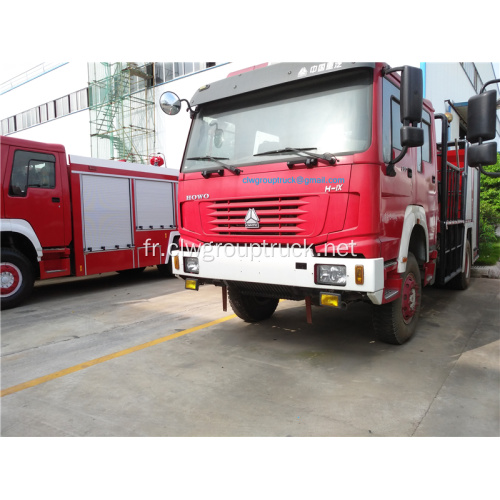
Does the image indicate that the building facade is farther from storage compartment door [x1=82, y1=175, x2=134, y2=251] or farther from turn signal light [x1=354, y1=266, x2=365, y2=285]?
turn signal light [x1=354, y1=266, x2=365, y2=285]

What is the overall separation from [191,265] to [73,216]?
4320 mm

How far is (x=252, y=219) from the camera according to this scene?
3.80 meters

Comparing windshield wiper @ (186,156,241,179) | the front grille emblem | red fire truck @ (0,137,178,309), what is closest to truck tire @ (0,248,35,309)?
red fire truck @ (0,137,178,309)

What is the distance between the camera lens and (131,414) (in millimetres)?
2945

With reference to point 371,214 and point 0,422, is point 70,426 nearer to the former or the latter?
point 0,422

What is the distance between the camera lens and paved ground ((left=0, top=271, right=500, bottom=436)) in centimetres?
279

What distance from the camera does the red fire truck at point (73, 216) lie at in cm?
664

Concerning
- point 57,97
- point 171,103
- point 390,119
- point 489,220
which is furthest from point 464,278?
point 57,97

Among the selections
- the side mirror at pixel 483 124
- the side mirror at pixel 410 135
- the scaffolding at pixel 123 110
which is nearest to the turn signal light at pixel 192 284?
the side mirror at pixel 410 135

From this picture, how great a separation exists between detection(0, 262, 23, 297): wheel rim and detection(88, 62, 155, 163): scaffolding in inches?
517

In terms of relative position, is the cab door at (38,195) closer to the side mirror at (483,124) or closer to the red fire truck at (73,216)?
the red fire truck at (73,216)

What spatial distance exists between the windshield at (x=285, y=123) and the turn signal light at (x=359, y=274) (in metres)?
0.99

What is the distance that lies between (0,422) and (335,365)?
109 inches

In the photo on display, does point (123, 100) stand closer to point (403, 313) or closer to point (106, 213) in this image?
point (106, 213)
